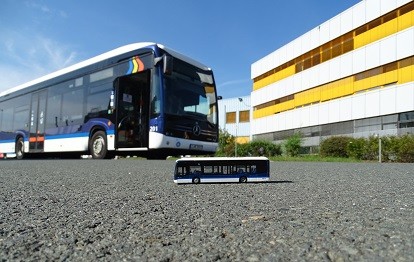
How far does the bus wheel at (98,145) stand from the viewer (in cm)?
1232

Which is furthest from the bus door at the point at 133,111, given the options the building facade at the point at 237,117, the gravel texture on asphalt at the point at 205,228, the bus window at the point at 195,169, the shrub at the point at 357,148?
the building facade at the point at 237,117

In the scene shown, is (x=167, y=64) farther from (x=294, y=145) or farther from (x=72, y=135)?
(x=294, y=145)

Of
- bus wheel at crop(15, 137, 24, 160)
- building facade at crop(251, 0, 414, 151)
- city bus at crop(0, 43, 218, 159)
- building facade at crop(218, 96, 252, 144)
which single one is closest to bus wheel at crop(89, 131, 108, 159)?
city bus at crop(0, 43, 218, 159)

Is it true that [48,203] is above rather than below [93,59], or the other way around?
below

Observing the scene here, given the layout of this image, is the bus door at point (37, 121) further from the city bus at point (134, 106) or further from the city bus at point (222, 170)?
the city bus at point (222, 170)

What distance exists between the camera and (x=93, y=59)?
13.9m

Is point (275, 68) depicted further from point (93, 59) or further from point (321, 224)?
point (321, 224)

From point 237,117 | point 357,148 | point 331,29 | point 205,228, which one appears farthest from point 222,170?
point 237,117

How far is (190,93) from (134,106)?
6.68ft

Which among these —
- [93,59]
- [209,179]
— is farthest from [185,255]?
[93,59]

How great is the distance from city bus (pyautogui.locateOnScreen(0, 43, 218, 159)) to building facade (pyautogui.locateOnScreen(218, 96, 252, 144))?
32069 millimetres

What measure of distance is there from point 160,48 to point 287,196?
9536 mm

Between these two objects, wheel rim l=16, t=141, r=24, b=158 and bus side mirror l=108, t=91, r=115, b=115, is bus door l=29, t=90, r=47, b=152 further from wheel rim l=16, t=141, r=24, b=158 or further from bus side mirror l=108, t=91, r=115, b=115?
bus side mirror l=108, t=91, r=115, b=115

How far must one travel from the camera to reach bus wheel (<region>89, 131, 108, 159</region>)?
40.4 ft
